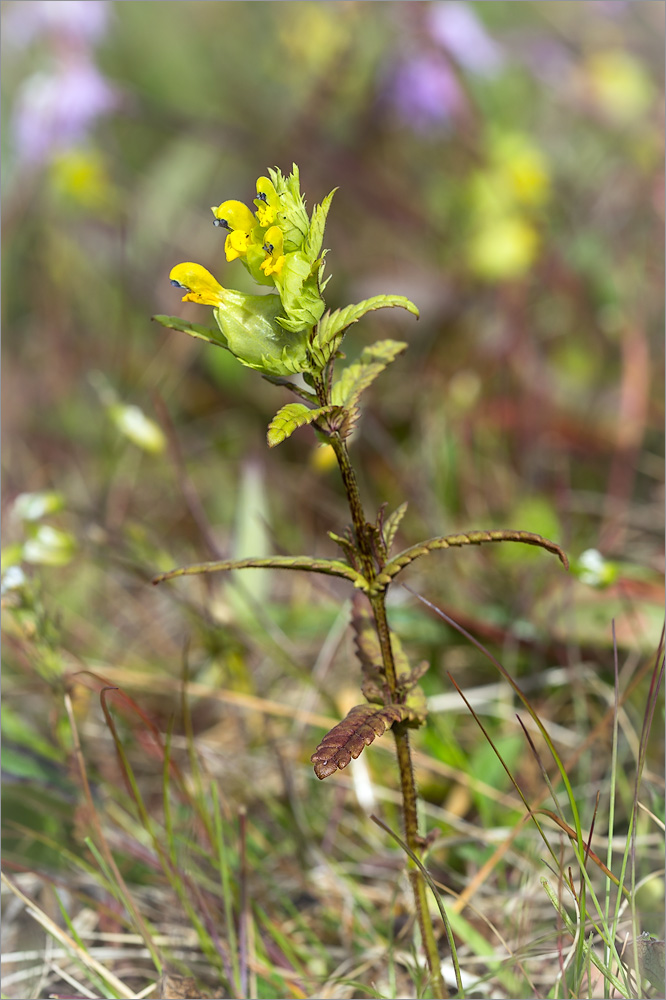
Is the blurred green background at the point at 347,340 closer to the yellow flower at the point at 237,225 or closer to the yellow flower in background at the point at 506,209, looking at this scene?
the yellow flower in background at the point at 506,209

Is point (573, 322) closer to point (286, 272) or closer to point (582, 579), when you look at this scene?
point (582, 579)

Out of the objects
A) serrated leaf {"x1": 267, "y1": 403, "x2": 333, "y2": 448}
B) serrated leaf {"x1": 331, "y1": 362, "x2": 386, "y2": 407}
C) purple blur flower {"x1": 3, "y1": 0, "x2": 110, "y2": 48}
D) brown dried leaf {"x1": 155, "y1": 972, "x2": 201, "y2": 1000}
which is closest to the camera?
serrated leaf {"x1": 267, "y1": 403, "x2": 333, "y2": 448}

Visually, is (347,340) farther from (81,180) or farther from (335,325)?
(335,325)

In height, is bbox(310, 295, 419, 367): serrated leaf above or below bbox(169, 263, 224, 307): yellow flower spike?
below

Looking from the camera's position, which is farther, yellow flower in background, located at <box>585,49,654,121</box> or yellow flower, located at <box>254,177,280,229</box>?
yellow flower in background, located at <box>585,49,654,121</box>

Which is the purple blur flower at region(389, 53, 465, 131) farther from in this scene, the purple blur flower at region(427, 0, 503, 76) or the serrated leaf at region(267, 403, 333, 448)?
the serrated leaf at region(267, 403, 333, 448)

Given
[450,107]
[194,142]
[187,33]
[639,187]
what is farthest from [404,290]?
[187,33]

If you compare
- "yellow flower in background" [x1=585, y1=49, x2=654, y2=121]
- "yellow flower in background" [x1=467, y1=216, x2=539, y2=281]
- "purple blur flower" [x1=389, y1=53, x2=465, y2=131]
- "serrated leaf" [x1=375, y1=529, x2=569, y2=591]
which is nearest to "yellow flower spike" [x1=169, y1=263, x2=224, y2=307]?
"serrated leaf" [x1=375, y1=529, x2=569, y2=591]
